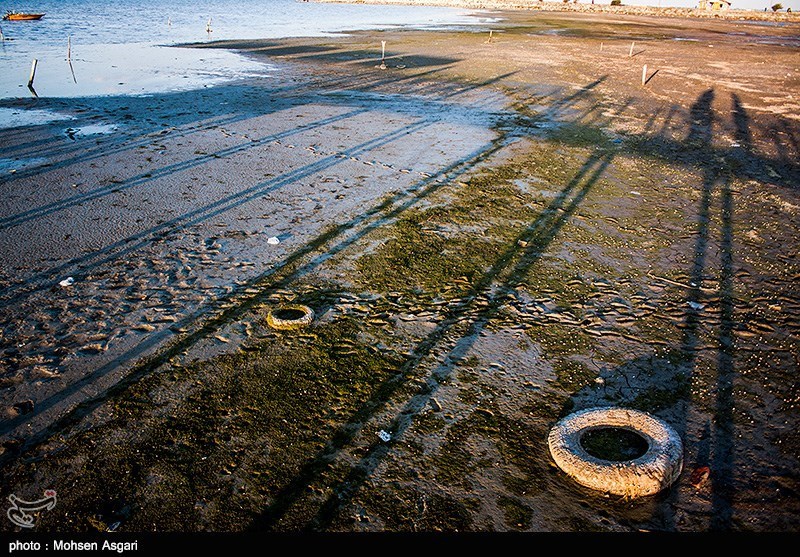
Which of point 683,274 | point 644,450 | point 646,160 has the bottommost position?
point 644,450

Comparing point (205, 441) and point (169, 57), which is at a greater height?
point (169, 57)

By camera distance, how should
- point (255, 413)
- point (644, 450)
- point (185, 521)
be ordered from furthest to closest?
point (255, 413) < point (644, 450) < point (185, 521)

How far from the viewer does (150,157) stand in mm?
9812

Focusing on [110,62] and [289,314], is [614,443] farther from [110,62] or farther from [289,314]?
[110,62]

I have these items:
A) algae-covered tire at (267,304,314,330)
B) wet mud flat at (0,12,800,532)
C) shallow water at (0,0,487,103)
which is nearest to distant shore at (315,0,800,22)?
shallow water at (0,0,487,103)

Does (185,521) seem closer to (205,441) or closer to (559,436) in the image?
(205,441)

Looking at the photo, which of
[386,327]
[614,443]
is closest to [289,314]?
[386,327]

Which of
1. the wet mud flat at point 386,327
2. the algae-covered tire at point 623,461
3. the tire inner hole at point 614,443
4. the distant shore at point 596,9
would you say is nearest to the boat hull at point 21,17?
the wet mud flat at point 386,327

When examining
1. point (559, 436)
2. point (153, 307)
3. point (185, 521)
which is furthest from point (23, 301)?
point (559, 436)

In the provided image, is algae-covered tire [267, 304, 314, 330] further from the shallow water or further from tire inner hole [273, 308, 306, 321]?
the shallow water

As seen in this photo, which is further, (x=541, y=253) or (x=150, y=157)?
(x=150, y=157)

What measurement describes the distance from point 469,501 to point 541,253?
154 inches

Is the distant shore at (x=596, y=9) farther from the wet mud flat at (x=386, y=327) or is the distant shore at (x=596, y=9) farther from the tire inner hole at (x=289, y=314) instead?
the tire inner hole at (x=289, y=314)

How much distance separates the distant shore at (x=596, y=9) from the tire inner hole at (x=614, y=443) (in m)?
104
